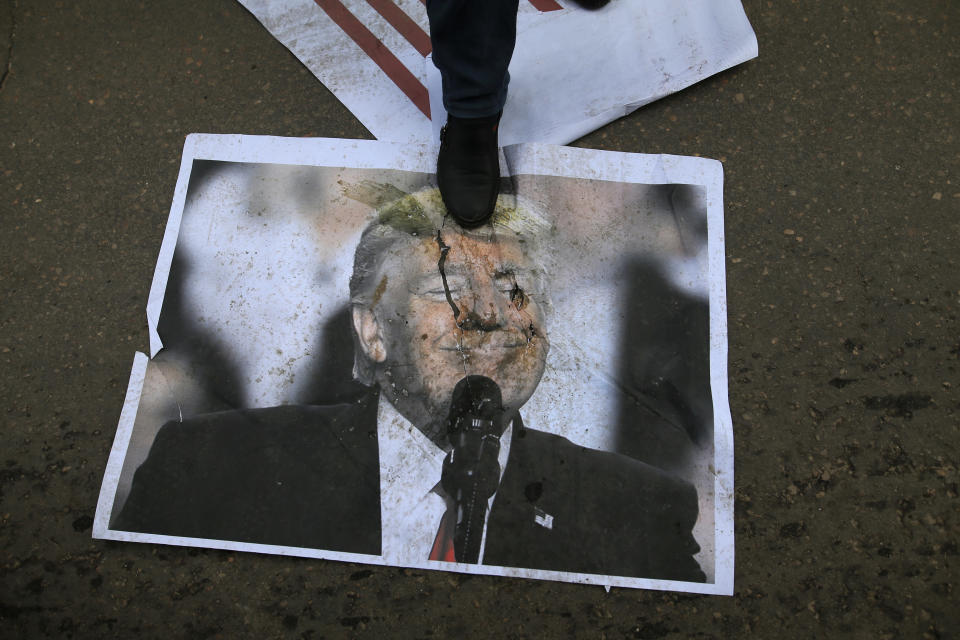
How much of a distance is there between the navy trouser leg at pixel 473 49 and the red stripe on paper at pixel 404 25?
0.22 metres

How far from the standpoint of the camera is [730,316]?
2.77 feet

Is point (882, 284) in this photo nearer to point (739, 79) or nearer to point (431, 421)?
point (739, 79)

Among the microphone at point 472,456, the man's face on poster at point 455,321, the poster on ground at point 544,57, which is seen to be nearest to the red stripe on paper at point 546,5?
the poster on ground at point 544,57

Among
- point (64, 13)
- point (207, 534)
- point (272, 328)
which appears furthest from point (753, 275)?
point (64, 13)

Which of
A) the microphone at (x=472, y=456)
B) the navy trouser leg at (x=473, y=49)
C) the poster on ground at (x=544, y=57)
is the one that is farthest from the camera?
the poster on ground at (x=544, y=57)

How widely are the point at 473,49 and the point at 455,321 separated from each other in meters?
0.35

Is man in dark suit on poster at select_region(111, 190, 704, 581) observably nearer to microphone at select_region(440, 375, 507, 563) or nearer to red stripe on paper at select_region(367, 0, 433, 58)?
microphone at select_region(440, 375, 507, 563)

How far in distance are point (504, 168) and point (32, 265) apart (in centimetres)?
73

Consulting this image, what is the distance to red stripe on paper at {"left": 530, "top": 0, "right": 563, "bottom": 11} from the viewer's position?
970 millimetres

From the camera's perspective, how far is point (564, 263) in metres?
0.85

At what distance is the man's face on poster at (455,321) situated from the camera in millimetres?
813

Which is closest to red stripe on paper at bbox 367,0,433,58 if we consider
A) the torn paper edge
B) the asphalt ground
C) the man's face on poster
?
the asphalt ground

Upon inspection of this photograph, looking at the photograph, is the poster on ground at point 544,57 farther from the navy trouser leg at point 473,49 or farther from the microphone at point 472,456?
the microphone at point 472,456

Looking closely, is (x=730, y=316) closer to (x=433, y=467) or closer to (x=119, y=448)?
(x=433, y=467)
